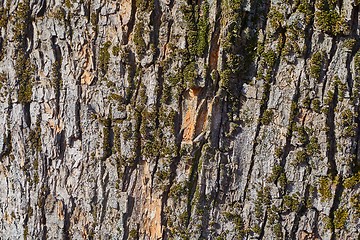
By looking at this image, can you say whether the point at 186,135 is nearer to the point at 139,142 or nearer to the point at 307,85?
the point at 139,142

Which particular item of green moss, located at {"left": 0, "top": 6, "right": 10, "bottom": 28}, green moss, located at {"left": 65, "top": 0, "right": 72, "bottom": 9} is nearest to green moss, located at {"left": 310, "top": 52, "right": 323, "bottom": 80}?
green moss, located at {"left": 65, "top": 0, "right": 72, "bottom": 9}

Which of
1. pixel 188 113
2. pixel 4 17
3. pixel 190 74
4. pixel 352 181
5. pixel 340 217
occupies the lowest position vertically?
pixel 340 217

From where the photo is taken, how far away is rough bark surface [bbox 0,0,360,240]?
2084 mm

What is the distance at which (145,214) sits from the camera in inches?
88.6

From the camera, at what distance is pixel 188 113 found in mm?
2146

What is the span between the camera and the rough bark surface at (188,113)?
208cm

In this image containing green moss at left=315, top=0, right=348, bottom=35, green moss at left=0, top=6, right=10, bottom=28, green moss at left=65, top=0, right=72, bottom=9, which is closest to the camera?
green moss at left=315, top=0, right=348, bottom=35

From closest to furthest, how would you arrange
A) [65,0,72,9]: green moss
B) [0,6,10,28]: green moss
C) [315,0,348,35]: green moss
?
[315,0,348,35]: green moss < [65,0,72,9]: green moss < [0,6,10,28]: green moss

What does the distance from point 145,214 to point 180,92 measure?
621mm

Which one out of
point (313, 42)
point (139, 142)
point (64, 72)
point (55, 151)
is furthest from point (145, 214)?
point (313, 42)

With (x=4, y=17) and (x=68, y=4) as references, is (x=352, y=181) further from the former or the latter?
(x=4, y=17)

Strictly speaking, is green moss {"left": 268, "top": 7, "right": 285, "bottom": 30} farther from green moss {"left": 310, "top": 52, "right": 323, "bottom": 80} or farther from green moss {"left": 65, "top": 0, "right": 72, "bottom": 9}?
green moss {"left": 65, "top": 0, "right": 72, "bottom": 9}

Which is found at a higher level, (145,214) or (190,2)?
(190,2)

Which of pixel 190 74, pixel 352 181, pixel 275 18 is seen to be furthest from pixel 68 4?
pixel 352 181
